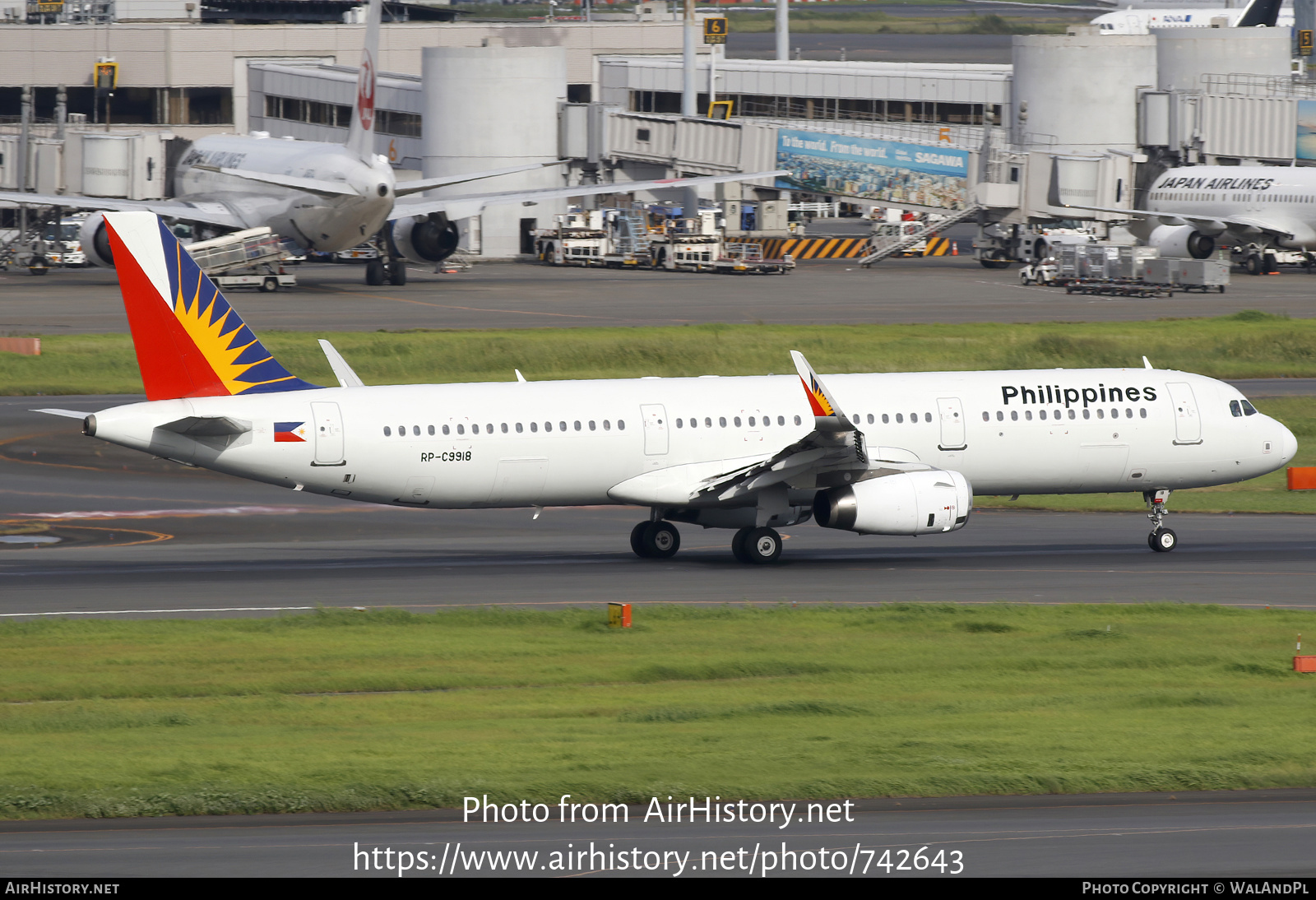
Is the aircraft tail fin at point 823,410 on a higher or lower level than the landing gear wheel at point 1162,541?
higher

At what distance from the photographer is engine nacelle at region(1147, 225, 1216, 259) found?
102m

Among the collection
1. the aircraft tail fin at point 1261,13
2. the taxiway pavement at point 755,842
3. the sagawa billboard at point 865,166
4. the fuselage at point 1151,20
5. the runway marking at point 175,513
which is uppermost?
the fuselage at point 1151,20

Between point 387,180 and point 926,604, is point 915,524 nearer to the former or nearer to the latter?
point 926,604

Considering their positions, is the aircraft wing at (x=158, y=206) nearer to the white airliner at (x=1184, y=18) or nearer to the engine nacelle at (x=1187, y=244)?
the engine nacelle at (x=1187, y=244)

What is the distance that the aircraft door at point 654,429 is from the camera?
125ft

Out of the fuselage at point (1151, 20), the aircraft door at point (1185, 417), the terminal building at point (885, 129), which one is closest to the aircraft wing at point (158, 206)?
the terminal building at point (885, 129)

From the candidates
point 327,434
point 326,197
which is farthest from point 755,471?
point 326,197

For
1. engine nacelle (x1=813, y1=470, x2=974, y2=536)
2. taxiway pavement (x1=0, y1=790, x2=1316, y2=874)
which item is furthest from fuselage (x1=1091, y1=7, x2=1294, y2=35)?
taxiway pavement (x1=0, y1=790, x2=1316, y2=874)

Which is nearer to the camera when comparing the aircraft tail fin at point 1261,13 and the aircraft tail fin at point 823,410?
the aircraft tail fin at point 823,410

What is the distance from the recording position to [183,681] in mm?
26906

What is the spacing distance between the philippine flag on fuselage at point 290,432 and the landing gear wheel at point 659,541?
7975 millimetres

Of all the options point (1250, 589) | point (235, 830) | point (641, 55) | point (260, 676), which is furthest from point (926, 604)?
point (641, 55)

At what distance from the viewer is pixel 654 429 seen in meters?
38.2

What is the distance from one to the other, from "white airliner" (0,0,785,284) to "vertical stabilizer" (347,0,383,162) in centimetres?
5
